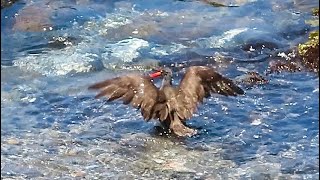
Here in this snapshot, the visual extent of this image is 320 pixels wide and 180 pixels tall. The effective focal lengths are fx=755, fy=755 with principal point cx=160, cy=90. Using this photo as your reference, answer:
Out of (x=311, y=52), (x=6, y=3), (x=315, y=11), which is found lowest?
(x=6, y=3)

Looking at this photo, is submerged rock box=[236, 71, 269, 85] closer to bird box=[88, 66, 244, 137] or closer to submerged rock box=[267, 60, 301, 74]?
submerged rock box=[267, 60, 301, 74]

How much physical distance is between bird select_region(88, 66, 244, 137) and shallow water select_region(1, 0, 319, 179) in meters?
0.21

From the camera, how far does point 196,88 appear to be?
27.8ft

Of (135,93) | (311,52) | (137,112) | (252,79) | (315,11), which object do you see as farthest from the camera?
(315,11)

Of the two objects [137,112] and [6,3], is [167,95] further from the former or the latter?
[6,3]

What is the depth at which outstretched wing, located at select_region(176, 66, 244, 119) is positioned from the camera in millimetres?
8430

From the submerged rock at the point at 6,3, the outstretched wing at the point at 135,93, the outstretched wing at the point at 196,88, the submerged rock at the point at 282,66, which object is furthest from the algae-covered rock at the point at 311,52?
the submerged rock at the point at 6,3

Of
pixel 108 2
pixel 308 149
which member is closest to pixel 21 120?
pixel 308 149

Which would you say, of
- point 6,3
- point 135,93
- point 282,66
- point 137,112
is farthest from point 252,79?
point 6,3

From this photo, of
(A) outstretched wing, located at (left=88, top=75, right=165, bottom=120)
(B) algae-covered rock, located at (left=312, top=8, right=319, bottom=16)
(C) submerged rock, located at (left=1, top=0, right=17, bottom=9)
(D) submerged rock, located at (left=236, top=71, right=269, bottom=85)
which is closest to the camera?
(A) outstretched wing, located at (left=88, top=75, right=165, bottom=120)

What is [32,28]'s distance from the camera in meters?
12.5

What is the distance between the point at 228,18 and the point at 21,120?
5.14m

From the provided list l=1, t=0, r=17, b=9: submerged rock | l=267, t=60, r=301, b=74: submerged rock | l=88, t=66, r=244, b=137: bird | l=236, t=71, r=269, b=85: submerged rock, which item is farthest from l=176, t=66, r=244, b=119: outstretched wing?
l=1, t=0, r=17, b=9: submerged rock

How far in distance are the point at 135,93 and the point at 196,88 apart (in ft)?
2.26
